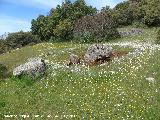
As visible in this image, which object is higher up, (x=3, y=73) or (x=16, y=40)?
(x=16, y=40)

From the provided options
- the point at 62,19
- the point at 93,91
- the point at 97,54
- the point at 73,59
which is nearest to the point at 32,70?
the point at 73,59

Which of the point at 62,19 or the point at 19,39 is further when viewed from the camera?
the point at 19,39

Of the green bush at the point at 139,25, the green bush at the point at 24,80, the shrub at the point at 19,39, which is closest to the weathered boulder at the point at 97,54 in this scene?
the green bush at the point at 24,80

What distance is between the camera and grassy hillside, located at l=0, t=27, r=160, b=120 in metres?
30.6

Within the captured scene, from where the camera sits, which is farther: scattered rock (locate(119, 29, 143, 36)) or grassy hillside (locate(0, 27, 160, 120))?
scattered rock (locate(119, 29, 143, 36))

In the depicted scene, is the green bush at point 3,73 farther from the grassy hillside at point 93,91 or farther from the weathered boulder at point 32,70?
the grassy hillside at point 93,91

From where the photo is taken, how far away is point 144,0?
75750 mm

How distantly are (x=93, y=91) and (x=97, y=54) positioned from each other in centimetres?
868

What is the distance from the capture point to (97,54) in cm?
4300

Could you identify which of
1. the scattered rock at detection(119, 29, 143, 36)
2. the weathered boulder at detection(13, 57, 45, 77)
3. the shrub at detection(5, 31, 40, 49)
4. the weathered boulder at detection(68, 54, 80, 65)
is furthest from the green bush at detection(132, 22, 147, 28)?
the weathered boulder at detection(13, 57, 45, 77)

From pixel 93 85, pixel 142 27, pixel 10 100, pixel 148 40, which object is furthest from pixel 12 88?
pixel 142 27

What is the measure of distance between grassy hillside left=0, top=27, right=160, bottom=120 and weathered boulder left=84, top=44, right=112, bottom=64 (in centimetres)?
97

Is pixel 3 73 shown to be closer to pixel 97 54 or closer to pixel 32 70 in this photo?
pixel 32 70

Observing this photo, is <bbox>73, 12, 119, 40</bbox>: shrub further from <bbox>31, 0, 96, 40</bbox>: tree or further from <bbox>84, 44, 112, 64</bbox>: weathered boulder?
<bbox>84, 44, 112, 64</bbox>: weathered boulder
